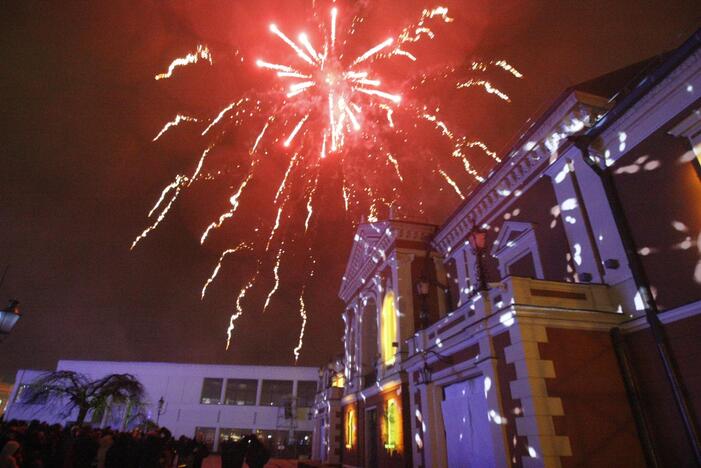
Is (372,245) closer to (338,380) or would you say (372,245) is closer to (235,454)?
(338,380)

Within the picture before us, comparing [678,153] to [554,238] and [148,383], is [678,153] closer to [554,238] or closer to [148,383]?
[554,238]

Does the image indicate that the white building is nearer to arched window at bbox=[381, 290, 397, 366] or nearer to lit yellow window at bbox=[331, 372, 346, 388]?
lit yellow window at bbox=[331, 372, 346, 388]

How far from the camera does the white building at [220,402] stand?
163 ft

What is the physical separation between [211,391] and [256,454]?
158ft

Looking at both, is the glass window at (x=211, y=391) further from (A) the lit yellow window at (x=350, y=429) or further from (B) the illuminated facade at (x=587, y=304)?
(B) the illuminated facade at (x=587, y=304)

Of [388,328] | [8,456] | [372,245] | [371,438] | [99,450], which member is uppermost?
[372,245]

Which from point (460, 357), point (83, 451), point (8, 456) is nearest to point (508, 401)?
point (460, 357)

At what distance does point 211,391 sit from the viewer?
52.3 m

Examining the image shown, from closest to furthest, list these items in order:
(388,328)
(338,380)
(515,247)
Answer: (515,247) → (388,328) → (338,380)

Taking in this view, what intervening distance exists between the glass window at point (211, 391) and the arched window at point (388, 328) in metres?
39.5

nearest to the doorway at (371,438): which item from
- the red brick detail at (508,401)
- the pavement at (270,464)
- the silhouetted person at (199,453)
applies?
the silhouetted person at (199,453)

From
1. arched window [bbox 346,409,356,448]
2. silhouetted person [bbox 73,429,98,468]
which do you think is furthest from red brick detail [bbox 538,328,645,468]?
arched window [bbox 346,409,356,448]

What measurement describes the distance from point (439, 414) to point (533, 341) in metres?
5.34

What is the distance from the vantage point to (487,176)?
571 inches
